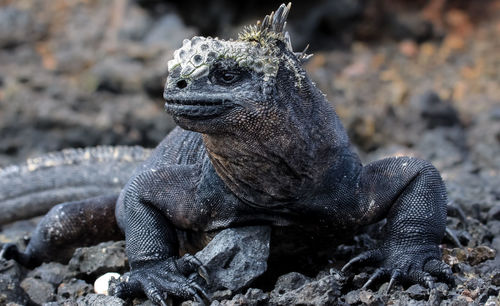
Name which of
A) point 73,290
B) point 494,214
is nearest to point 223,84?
point 73,290

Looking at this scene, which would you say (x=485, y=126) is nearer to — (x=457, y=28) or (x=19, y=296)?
(x=457, y=28)

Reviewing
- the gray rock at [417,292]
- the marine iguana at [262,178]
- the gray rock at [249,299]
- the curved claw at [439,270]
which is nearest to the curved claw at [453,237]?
the marine iguana at [262,178]

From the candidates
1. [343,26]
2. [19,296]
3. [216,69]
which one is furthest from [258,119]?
[343,26]

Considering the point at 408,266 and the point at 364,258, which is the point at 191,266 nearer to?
the point at 364,258

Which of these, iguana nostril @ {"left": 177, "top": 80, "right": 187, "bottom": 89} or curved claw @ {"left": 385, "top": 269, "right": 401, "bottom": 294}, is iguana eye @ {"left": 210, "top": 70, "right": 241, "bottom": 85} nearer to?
iguana nostril @ {"left": 177, "top": 80, "right": 187, "bottom": 89}

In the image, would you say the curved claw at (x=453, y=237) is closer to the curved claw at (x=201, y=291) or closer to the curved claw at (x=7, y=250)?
the curved claw at (x=201, y=291)

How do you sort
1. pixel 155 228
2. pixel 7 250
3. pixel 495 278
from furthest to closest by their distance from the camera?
pixel 7 250 → pixel 155 228 → pixel 495 278

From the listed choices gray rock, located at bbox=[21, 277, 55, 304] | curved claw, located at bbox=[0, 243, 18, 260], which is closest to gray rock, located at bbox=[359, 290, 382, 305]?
gray rock, located at bbox=[21, 277, 55, 304]
